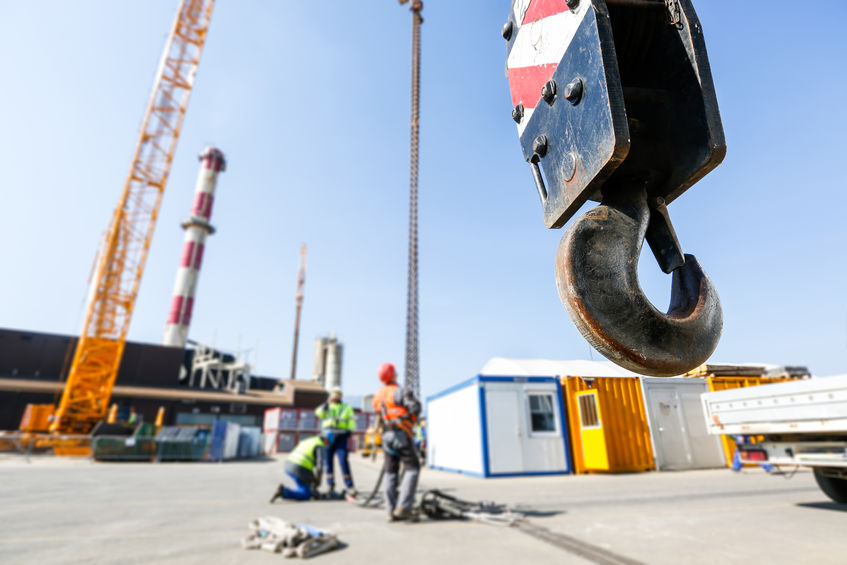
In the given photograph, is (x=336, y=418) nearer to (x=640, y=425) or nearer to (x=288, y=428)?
(x=640, y=425)

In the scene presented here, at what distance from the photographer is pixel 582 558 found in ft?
9.10

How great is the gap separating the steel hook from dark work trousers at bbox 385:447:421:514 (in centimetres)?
382

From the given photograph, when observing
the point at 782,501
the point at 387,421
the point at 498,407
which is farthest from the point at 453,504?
the point at 498,407

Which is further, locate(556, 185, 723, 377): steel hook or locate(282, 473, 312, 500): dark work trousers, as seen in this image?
locate(282, 473, 312, 500): dark work trousers

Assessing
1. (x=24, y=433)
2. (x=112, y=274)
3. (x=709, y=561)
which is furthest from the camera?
(x=112, y=274)

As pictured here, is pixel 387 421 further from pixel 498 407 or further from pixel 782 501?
pixel 498 407

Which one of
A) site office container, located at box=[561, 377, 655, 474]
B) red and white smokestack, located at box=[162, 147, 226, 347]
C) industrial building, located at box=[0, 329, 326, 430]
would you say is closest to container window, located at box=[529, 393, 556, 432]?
site office container, located at box=[561, 377, 655, 474]

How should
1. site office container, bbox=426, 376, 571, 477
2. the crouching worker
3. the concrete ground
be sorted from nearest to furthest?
the concrete ground, the crouching worker, site office container, bbox=426, 376, 571, 477

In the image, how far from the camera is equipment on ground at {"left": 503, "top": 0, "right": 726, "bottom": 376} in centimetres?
73

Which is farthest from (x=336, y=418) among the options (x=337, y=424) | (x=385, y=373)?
(x=385, y=373)

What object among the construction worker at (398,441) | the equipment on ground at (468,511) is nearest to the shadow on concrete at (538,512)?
the equipment on ground at (468,511)

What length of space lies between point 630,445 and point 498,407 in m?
2.72

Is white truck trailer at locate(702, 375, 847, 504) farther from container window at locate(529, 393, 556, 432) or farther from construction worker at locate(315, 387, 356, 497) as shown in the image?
container window at locate(529, 393, 556, 432)

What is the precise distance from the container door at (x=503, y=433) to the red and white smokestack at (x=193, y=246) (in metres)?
28.7
